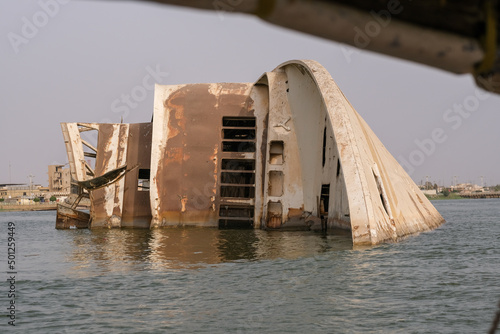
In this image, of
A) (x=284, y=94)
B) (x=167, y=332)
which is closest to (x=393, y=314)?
(x=167, y=332)

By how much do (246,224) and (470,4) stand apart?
19.6 metres

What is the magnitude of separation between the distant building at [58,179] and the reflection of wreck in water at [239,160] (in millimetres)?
87720

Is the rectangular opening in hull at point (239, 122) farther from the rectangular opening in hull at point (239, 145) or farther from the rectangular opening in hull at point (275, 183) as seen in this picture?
the rectangular opening in hull at point (275, 183)

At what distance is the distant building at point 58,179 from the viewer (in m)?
107

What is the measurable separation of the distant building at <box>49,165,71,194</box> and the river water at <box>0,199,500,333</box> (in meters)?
95.0

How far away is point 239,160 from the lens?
22.4 metres

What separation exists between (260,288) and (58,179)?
348 ft

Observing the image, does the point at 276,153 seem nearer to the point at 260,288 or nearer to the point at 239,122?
the point at 239,122

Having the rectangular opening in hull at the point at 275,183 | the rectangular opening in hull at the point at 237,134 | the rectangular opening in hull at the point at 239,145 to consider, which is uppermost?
the rectangular opening in hull at the point at 237,134

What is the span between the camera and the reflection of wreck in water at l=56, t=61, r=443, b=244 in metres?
18.5

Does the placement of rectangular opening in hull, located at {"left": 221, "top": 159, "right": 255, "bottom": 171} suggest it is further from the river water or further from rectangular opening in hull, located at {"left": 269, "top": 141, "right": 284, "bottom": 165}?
the river water

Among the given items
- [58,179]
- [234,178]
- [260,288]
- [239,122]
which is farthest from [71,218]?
[58,179]

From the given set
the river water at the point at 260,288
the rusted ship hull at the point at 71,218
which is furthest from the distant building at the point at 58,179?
the river water at the point at 260,288

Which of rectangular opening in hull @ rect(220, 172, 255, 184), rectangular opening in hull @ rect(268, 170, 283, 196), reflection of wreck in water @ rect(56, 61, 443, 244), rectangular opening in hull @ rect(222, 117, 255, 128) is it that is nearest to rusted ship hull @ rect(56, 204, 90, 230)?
reflection of wreck in water @ rect(56, 61, 443, 244)
